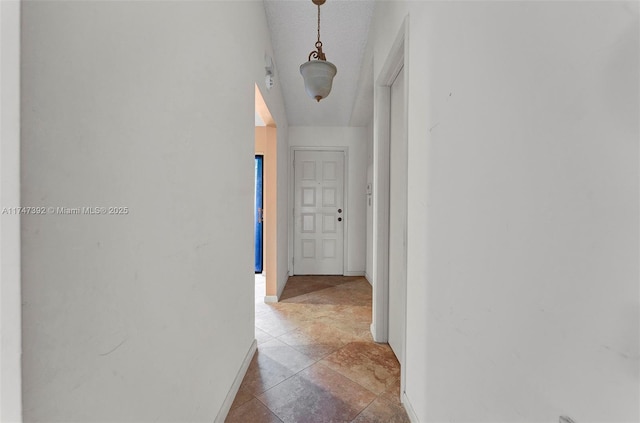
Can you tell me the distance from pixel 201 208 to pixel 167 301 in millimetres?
381

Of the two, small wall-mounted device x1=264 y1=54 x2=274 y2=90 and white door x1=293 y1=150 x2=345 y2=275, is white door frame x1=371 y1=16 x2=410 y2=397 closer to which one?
small wall-mounted device x1=264 y1=54 x2=274 y2=90

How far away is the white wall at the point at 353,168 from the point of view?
14.0ft

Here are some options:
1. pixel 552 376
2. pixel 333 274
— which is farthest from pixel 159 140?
→ pixel 333 274

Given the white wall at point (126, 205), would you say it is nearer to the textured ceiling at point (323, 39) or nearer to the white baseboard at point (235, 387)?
the white baseboard at point (235, 387)

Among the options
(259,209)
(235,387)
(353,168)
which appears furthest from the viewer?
(259,209)

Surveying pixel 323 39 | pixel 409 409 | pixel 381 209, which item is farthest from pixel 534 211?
pixel 323 39

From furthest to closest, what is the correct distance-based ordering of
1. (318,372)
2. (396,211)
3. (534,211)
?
(396,211) < (318,372) < (534,211)

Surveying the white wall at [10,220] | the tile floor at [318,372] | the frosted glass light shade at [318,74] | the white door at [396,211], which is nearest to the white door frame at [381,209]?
the white door at [396,211]

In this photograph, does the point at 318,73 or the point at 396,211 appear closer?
the point at 318,73

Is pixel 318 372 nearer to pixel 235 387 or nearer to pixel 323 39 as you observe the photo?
pixel 235 387

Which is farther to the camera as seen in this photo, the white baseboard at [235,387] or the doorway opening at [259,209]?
the doorway opening at [259,209]

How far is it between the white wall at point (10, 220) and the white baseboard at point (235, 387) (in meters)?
1.02

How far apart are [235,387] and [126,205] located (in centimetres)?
128

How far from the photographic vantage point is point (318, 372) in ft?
5.72
